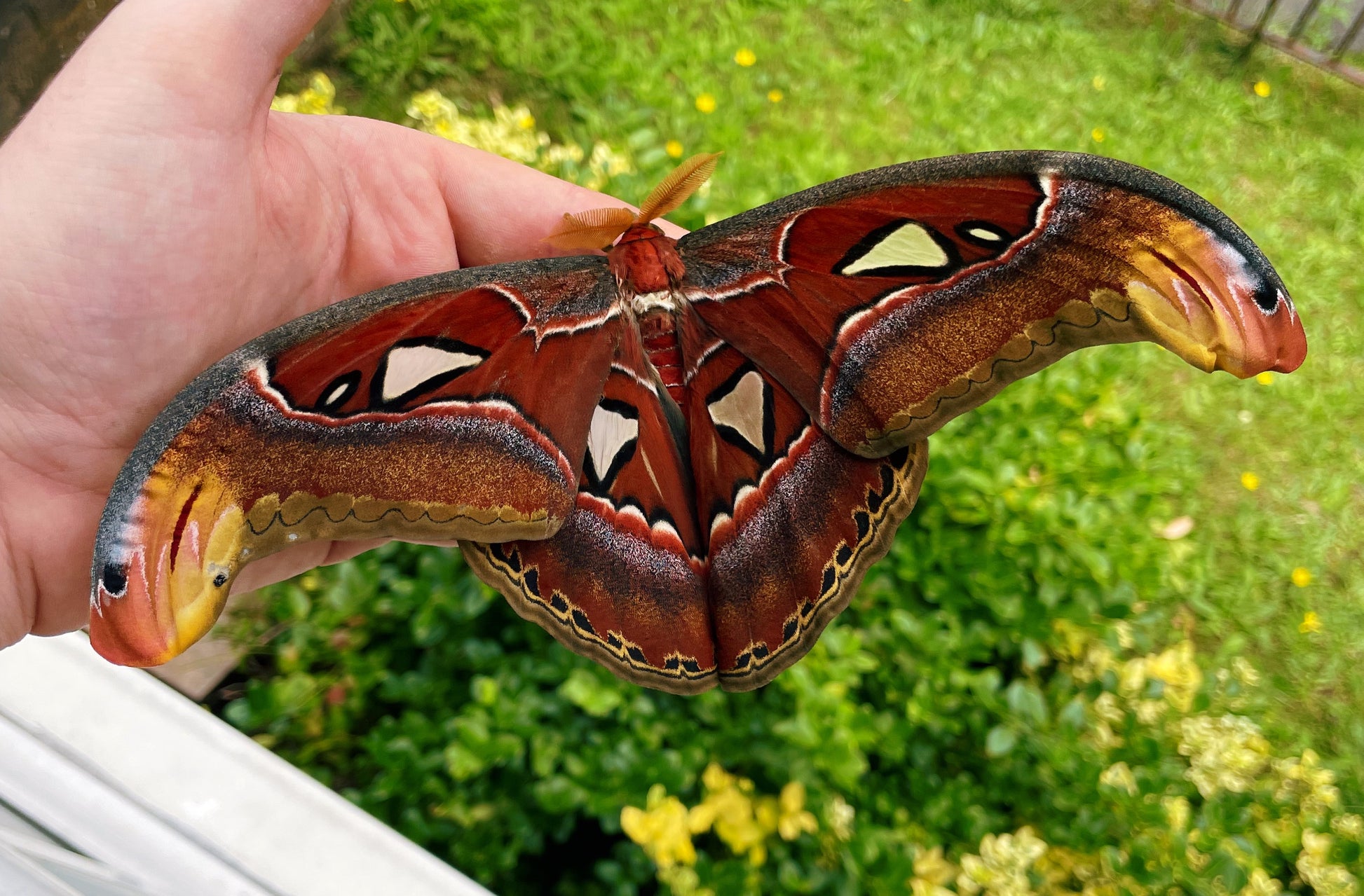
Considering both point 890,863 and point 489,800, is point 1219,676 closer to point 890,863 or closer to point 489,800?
point 890,863

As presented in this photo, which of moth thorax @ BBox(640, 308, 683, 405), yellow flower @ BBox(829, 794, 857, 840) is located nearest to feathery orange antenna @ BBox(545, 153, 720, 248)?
moth thorax @ BBox(640, 308, 683, 405)

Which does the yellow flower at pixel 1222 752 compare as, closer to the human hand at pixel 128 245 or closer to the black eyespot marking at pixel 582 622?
the black eyespot marking at pixel 582 622

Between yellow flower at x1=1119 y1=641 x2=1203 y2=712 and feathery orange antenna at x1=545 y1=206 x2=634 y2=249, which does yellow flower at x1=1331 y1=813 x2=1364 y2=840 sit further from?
feathery orange antenna at x1=545 y1=206 x2=634 y2=249

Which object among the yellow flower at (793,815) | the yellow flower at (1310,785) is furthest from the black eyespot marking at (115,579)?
the yellow flower at (1310,785)

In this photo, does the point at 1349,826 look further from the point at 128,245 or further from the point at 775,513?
the point at 128,245

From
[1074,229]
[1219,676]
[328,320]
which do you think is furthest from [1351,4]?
[328,320]

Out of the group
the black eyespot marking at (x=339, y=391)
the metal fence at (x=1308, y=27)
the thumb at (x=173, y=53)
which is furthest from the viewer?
the metal fence at (x=1308, y=27)


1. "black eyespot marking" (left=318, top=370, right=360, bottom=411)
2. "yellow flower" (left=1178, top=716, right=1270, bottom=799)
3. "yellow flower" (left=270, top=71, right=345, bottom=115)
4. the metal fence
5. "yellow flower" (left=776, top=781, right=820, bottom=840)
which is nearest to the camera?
"black eyespot marking" (left=318, top=370, right=360, bottom=411)
